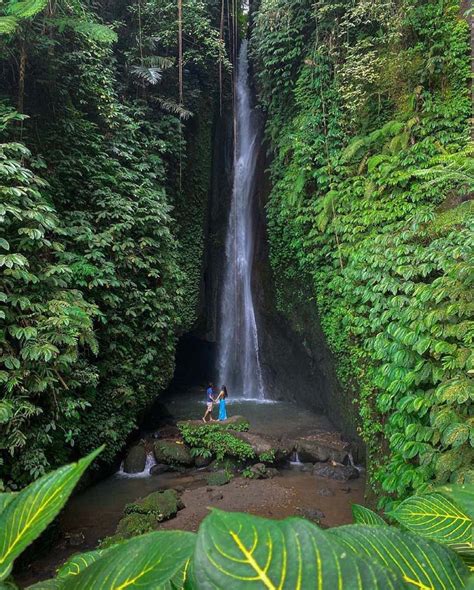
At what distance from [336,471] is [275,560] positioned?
6881 mm

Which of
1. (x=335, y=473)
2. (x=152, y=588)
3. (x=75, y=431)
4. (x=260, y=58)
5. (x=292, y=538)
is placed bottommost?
(x=335, y=473)

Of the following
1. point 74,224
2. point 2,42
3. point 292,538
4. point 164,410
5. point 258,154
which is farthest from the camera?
point 258,154

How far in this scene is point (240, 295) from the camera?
473 inches

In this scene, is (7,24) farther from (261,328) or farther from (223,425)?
(261,328)

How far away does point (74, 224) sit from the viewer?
634cm

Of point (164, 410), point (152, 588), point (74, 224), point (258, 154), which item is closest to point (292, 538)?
point (152, 588)

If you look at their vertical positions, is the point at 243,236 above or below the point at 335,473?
above

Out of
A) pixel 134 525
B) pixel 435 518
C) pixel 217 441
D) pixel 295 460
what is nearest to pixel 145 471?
pixel 217 441

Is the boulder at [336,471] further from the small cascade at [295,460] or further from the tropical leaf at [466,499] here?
the tropical leaf at [466,499]

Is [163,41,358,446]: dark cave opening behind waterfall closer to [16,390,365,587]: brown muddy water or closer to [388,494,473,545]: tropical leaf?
[16,390,365,587]: brown muddy water

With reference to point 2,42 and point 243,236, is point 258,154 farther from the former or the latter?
point 2,42

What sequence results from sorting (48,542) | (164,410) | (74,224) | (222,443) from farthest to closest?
(164,410)
(222,443)
(74,224)
(48,542)

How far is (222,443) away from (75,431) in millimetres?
2947

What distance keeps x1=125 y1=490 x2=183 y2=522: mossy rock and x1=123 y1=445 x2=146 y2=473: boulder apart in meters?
1.14
